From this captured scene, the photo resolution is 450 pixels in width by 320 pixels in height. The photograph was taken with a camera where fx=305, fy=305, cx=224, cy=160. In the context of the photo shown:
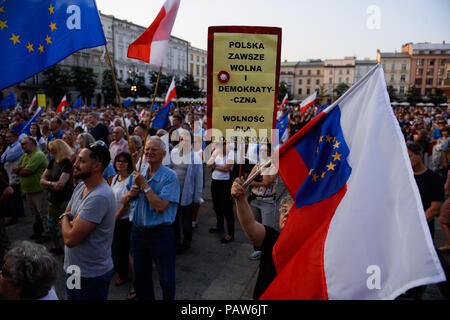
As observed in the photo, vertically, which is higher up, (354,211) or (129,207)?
(354,211)

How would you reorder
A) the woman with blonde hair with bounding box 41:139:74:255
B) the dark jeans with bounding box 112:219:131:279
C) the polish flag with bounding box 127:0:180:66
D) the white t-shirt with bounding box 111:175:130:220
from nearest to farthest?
the polish flag with bounding box 127:0:180:66 → the white t-shirt with bounding box 111:175:130:220 → the dark jeans with bounding box 112:219:131:279 → the woman with blonde hair with bounding box 41:139:74:255

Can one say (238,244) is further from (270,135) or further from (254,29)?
(254,29)

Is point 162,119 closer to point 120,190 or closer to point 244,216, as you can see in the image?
point 120,190

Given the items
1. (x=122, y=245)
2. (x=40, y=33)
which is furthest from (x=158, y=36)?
(x=122, y=245)

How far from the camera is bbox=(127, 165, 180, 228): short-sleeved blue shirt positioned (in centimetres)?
320

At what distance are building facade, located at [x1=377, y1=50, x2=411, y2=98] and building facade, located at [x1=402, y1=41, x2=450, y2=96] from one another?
1.27m

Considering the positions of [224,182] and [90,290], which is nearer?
[90,290]

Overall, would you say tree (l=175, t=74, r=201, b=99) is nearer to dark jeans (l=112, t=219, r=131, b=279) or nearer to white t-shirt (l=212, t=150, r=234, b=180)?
white t-shirt (l=212, t=150, r=234, b=180)

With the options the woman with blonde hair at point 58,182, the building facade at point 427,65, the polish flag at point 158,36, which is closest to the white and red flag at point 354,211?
the polish flag at point 158,36

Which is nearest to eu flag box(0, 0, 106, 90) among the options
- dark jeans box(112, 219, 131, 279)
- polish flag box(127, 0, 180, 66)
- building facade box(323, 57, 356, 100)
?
polish flag box(127, 0, 180, 66)

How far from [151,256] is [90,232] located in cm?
87

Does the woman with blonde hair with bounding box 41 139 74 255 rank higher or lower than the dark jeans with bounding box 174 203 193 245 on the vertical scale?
higher

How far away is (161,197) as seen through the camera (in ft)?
10.5

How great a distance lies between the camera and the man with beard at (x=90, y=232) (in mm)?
2592
